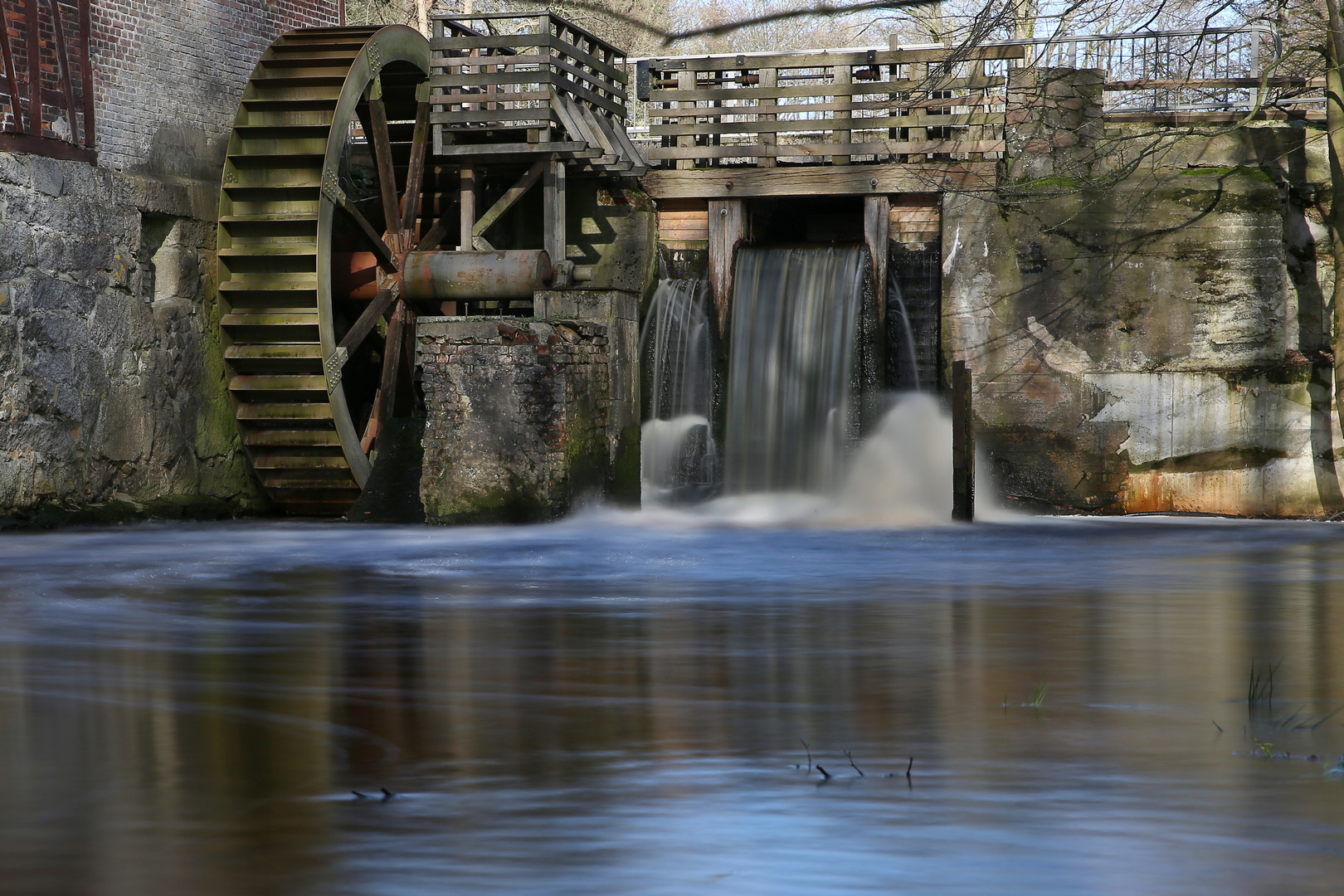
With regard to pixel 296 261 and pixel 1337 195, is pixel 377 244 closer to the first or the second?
pixel 296 261

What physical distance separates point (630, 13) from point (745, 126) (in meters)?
22.1

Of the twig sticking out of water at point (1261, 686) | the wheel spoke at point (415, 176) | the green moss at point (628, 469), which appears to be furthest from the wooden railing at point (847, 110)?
the twig sticking out of water at point (1261, 686)

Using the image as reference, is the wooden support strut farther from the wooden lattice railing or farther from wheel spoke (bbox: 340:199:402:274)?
wheel spoke (bbox: 340:199:402:274)

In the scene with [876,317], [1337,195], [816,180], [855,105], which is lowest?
[876,317]

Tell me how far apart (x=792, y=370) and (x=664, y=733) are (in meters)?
9.43

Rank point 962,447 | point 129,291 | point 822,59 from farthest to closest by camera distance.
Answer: point 822,59 < point 962,447 < point 129,291

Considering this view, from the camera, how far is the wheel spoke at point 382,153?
13.6m

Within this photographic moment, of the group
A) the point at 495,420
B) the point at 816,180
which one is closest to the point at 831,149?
the point at 816,180

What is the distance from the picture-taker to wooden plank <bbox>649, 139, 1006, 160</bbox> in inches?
532

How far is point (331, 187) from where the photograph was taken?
12.5m

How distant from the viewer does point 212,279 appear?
12.8 metres

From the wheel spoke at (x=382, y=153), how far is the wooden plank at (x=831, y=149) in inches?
90.2

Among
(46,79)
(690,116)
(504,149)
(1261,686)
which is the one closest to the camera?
(1261,686)

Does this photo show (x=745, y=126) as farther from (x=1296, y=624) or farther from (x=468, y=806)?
(x=468, y=806)
